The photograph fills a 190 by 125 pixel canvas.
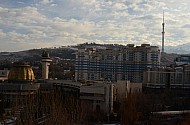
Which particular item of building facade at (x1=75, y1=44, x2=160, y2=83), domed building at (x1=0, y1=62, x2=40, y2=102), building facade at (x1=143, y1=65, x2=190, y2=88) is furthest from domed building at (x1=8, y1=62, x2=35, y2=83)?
building facade at (x1=143, y1=65, x2=190, y2=88)

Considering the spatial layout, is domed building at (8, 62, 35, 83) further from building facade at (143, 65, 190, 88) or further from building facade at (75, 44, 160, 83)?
building facade at (143, 65, 190, 88)

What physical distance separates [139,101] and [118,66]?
973cm

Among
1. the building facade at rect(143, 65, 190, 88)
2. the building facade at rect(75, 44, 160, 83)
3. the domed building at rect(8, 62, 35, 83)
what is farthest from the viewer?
the building facade at rect(75, 44, 160, 83)

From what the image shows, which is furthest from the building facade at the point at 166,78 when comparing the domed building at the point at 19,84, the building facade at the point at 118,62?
the domed building at the point at 19,84

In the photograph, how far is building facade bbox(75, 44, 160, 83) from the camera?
2492cm

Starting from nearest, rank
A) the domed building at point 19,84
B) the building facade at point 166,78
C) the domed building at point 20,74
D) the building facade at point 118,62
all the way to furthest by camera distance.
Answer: the domed building at point 19,84
the domed building at point 20,74
the building facade at point 166,78
the building facade at point 118,62

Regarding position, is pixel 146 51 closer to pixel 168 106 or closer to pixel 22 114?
pixel 168 106

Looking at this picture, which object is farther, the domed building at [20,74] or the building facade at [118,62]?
the building facade at [118,62]

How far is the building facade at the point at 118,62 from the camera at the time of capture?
81.8ft

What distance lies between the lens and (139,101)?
50.8 feet

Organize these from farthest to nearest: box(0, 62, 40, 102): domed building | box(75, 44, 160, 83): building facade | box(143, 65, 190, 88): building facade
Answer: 1. box(75, 44, 160, 83): building facade
2. box(143, 65, 190, 88): building facade
3. box(0, 62, 40, 102): domed building

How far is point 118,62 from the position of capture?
25.0 meters

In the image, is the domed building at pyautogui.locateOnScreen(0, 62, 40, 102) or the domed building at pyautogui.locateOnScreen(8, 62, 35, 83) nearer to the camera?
the domed building at pyautogui.locateOnScreen(0, 62, 40, 102)

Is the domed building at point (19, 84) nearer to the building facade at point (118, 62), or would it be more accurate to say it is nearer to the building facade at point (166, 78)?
the building facade at point (118, 62)
